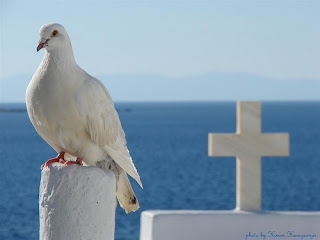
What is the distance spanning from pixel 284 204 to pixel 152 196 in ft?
20.4

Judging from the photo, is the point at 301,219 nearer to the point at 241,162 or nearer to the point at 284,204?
the point at 241,162

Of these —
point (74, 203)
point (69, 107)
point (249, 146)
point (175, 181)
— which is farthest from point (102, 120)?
point (175, 181)

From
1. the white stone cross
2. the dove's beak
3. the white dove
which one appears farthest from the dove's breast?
the white stone cross

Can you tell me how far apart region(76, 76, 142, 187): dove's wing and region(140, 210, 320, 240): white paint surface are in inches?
65.7

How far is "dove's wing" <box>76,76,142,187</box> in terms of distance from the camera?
4629mm

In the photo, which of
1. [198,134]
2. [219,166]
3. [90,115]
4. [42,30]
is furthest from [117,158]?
[198,134]

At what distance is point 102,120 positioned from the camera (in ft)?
15.6

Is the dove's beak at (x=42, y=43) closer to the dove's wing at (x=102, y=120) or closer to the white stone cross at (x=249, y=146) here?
the dove's wing at (x=102, y=120)

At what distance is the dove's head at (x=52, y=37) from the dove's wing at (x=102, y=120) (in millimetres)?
307

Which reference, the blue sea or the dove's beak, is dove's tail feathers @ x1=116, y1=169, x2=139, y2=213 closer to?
the dove's beak

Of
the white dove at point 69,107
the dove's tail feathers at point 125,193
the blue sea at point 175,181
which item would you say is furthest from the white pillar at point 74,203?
the blue sea at point 175,181

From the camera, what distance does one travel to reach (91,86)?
4680 mm

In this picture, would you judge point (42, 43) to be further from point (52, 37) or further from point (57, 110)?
point (57, 110)

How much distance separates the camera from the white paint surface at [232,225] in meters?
6.47
